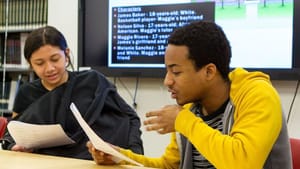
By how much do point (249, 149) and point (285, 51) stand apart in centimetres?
145

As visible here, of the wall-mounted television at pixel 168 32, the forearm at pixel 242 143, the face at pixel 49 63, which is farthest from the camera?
the wall-mounted television at pixel 168 32

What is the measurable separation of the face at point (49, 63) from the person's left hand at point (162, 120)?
73 centimetres

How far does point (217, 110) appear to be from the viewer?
55.6 inches

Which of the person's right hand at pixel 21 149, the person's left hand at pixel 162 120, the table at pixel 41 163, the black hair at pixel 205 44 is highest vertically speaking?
the black hair at pixel 205 44

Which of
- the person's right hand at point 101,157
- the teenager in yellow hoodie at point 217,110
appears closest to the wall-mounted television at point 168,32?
the teenager in yellow hoodie at point 217,110

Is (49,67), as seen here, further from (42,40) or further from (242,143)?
(242,143)

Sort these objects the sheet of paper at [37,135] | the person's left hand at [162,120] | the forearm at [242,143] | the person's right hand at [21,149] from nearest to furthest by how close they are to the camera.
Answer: the forearm at [242,143]
the person's left hand at [162,120]
the sheet of paper at [37,135]
the person's right hand at [21,149]

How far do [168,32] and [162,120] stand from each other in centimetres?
160

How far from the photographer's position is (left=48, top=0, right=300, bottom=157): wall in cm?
256

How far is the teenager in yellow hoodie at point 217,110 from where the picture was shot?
118 centimetres

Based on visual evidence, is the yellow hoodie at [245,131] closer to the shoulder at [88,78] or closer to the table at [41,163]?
the table at [41,163]

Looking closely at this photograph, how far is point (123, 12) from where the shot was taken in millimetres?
3016

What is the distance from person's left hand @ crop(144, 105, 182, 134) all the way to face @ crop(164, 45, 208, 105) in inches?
2.6

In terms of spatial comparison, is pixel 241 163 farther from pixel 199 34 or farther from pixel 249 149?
pixel 199 34
